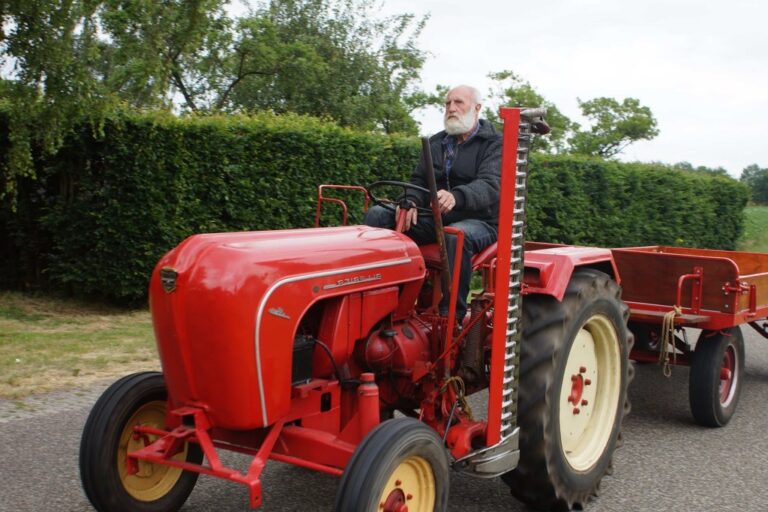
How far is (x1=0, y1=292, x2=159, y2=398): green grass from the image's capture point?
6082mm

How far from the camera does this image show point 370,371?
375 centimetres

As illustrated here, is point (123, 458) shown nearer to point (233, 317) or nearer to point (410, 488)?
point (233, 317)

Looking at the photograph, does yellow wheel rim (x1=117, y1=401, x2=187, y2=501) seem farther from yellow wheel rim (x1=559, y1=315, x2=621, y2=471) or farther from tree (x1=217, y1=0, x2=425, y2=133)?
tree (x1=217, y1=0, x2=425, y2=133)

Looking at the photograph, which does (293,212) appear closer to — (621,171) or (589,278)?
(589,278)

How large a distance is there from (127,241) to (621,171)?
9605 mm

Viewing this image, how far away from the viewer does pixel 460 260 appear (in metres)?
3.72

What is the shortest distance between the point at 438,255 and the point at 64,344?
4.54m

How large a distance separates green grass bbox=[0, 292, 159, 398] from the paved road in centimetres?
49

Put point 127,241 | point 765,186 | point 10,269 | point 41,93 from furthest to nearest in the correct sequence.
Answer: point 765,186
point 10,269
point 127,241
point 41,93

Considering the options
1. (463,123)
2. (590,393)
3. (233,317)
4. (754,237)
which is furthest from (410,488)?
(754,237)

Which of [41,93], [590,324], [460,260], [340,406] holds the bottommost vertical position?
[340,406]

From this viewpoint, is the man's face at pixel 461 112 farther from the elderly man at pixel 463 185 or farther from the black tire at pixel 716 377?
the black tire at pixel 716 377

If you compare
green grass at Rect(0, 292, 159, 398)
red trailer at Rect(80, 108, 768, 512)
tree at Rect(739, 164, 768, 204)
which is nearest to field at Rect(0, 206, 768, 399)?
green grass at Rect(0, 292, 159, 398)

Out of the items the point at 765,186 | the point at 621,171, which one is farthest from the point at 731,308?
the point at 765,186
